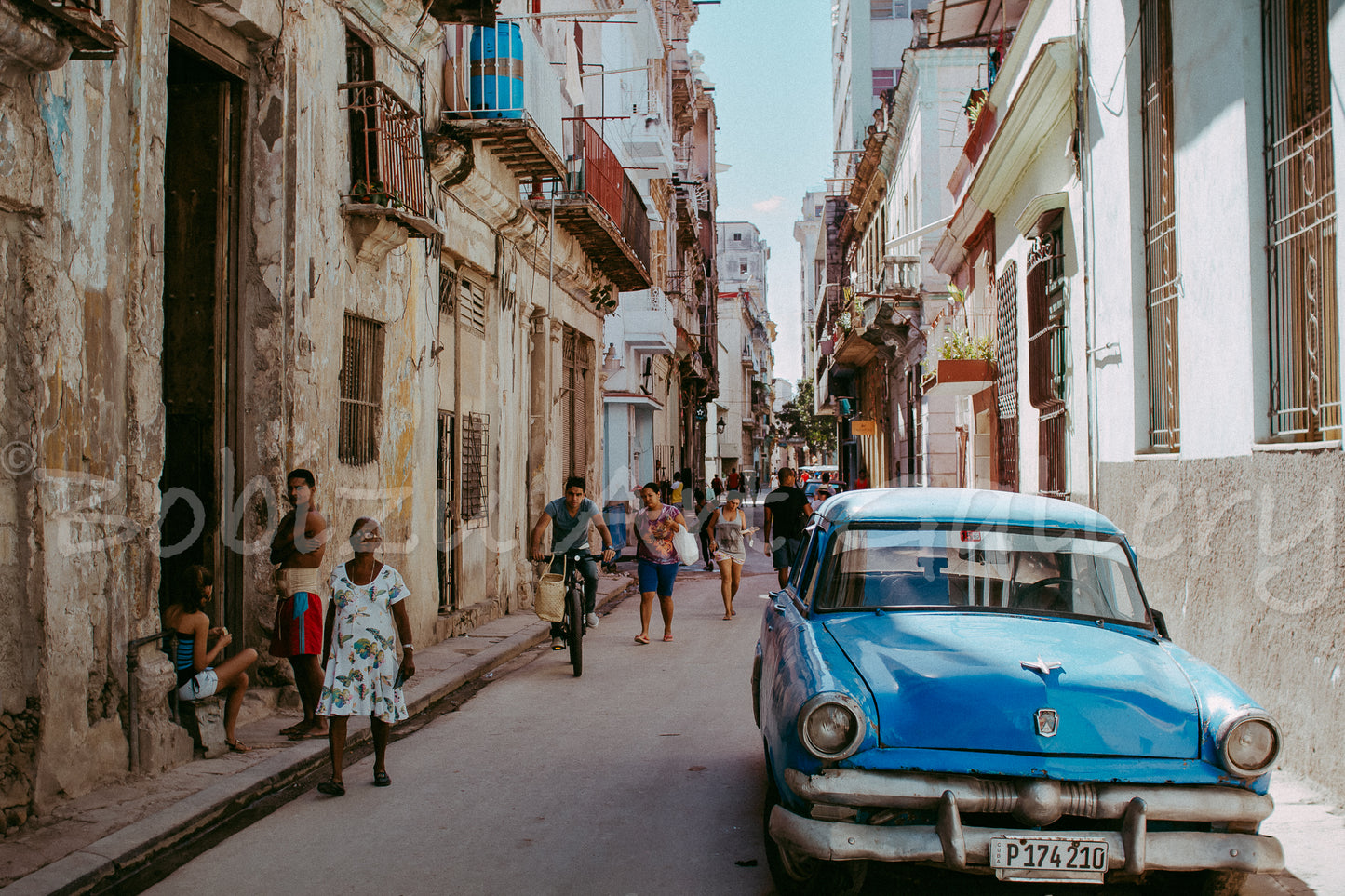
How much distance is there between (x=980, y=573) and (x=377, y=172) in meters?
6.38

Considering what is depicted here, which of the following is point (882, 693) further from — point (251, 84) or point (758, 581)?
point (758, 581)

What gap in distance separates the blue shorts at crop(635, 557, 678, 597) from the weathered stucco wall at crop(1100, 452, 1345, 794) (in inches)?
182

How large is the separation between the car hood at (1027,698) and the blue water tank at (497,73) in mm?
9106

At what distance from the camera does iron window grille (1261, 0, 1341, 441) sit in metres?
6.44

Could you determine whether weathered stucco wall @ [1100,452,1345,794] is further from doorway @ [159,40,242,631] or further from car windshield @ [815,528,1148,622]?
doorway @ [159,40,242,631]

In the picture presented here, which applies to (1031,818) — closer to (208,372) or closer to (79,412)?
(79,412)

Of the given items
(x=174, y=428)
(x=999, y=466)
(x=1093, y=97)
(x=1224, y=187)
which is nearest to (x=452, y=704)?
(x=174, y=428)

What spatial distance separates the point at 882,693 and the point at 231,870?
9.09 ft

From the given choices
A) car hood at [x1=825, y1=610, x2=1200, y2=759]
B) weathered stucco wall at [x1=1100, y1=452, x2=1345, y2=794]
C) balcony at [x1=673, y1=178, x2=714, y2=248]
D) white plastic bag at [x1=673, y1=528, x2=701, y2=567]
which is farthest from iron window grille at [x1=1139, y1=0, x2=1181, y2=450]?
balcony at [x1=673, y1=178, x2=714, y2=248]

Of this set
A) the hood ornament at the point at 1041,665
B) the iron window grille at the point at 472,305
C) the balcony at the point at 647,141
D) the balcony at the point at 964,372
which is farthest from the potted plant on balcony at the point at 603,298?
the hood ornament at the point at 1041,665

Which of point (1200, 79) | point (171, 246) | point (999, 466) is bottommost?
point (999, 466)

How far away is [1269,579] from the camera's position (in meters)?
6.57

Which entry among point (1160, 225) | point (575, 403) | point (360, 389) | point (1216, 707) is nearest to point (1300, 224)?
point (1160, 225)

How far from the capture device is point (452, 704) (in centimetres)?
855
